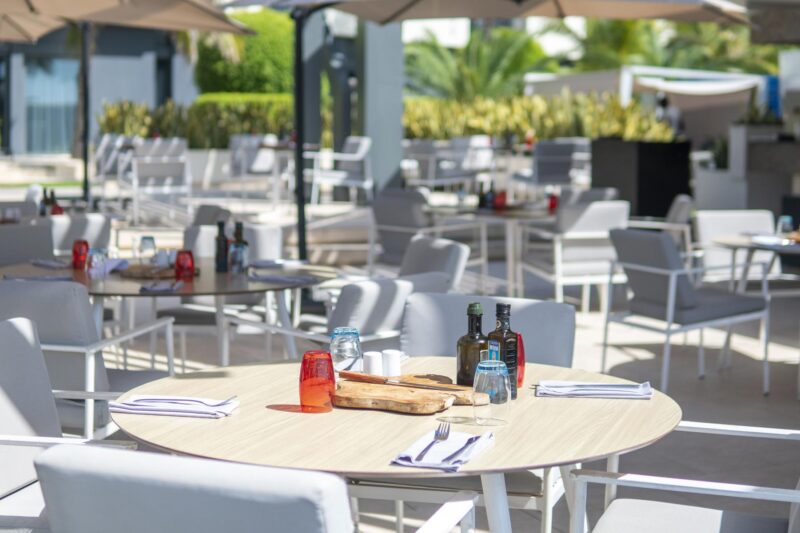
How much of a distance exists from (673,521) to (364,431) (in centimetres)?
70

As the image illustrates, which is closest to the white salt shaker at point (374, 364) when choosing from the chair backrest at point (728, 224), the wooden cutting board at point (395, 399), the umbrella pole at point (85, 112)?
the wooden cutting board at point (395, 399)

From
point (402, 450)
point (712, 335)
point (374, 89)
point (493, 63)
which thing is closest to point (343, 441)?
point (402, 450)

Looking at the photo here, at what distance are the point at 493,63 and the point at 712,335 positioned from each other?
21672 millimetres

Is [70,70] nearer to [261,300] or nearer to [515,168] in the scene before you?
[515,168]

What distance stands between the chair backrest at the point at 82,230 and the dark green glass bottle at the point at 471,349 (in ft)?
13.1

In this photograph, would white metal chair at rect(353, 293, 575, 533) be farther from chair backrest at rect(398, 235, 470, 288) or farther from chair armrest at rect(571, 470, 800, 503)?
chair backrest at rect(398, 235, 470, 288)

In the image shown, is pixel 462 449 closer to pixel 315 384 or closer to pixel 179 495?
pixel 315 384

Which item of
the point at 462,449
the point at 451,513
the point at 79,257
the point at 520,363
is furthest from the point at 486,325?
the point at 79,257

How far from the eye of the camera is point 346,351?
9.62ft

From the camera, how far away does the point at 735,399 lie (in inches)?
224

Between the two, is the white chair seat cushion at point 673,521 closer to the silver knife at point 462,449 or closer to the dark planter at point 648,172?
the silver knife at point 462,449

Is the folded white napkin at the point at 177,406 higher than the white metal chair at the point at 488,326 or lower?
lower

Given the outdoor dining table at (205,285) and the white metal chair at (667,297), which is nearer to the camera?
the outdoor dining table at (205,285)

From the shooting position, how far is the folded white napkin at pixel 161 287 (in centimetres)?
424
